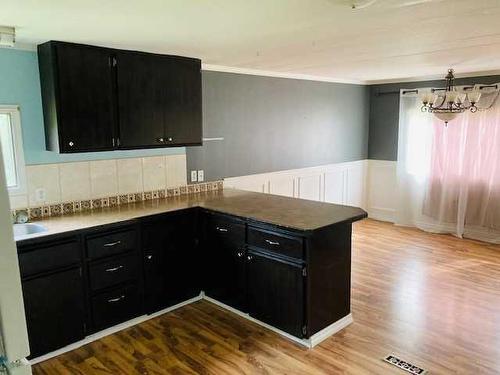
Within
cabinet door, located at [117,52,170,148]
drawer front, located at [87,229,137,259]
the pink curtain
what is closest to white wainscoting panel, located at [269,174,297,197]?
cabinet door, located at [117,52,170,148]

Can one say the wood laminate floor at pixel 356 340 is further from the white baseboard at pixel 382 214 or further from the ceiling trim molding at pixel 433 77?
the ceiling trim molding at pixel 433 77

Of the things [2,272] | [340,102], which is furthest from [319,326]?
[340,102]

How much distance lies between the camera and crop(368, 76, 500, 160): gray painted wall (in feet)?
21.2

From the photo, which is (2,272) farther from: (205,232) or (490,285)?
(490,285)

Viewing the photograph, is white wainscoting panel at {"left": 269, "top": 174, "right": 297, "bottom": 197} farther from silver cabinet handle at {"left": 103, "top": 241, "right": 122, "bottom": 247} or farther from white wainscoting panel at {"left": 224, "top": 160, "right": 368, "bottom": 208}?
silver cabinet handle at {"left": 103, "top": 241, "right": 122, "bottom": 247}

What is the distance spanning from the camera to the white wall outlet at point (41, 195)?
10.9 feet

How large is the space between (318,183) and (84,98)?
3749mm

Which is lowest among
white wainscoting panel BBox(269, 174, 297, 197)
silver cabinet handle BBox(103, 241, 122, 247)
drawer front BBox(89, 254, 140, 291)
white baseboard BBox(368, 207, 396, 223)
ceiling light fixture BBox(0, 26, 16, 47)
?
white baseboard BBox(368, 207, 396, 223)

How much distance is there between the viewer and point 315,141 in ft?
19.4

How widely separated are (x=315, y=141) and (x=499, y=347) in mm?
3598

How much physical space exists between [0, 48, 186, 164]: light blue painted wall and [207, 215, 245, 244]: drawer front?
141cm

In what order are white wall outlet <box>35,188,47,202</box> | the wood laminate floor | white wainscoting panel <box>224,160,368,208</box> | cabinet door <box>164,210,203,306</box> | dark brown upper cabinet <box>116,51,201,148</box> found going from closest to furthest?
the wood laminate floor → white wall outlet <box>35,188,47,202</box> → dark brown upper cabinet <box>116,51,201,148</box> → cabinet door <box>164,210,203,306</box> → white wainscoting panel <box>224,160,368,208</box>

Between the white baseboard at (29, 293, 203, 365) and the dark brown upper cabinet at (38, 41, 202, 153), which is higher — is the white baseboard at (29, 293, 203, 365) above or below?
below

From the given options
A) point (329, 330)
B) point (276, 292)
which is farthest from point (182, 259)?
point (329, 330)
